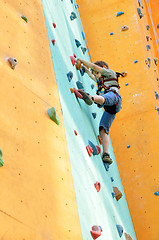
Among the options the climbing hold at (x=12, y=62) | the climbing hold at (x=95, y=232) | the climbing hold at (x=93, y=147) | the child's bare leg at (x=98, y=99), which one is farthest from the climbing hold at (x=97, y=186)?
the climbing hold at (x=12, y=62)

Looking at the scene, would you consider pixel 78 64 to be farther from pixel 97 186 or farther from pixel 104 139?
pixel 97 186

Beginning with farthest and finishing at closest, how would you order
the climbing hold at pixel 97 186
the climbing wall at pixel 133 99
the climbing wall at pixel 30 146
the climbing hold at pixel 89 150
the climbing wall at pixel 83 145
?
the climbing wall at pixel 133 99 → the climbing hold at pixel 89 150 → the climbing hold at pixel 97 186 → the climbing wall at pixel 83 145 → the climbing wall at pixel 30 146

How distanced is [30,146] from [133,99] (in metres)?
2.58

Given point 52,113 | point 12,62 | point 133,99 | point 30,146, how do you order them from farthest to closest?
point 133,99, point 52,113, point 12,62, point 30,146

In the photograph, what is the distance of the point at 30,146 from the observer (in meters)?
2.01

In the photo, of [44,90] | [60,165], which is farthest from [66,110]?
[60,165]

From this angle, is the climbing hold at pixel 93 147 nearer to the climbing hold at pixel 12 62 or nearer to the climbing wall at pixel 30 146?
the climbing wall at pixel 30 146

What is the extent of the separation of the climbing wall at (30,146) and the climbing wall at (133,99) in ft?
5.89

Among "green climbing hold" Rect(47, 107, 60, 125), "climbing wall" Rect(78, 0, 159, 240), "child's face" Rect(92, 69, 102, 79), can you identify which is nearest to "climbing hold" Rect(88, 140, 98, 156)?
"child's face" Rect(92, 69, 102, 79)

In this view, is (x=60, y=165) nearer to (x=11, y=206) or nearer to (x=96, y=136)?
(x=11, y=206)

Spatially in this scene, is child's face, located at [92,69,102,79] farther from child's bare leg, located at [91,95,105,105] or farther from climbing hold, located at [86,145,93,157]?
climbing hold, located at [86,145,93,157]

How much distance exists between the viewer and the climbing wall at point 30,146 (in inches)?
68.4

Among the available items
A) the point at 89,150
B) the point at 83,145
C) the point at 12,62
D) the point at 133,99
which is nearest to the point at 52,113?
the point at 12,62

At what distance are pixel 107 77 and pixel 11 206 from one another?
2.05m
